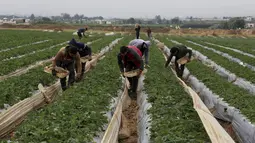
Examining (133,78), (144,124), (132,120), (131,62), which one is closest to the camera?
(144,124)

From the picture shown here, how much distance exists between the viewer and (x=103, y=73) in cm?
1245

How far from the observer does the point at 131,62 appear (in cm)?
1069

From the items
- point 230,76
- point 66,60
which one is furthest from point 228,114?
point 230,76

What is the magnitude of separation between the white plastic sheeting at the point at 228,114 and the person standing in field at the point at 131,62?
2.48 m

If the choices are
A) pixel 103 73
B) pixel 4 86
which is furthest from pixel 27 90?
pixel 103 73

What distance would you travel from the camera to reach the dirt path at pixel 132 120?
8.06 m

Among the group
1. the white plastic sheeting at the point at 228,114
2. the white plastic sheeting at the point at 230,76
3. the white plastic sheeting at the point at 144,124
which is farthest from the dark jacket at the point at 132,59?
the white plastic sheeting at the point at 230,76

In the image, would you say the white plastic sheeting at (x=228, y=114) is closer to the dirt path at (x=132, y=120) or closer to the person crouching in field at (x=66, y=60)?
the dirt path at (x=132, y=120)

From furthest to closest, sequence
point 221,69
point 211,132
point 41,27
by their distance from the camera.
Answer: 1. point 41,27
2. point 221,69
3. point 211,132

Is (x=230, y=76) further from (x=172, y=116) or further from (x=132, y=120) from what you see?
(x=172, y=116)

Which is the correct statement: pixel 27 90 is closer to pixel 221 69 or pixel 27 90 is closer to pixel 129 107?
pixel 129 107

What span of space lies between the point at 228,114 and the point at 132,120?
8.89 ft

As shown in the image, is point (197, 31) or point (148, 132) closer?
point (148, 132)

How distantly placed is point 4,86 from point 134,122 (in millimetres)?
4111
